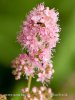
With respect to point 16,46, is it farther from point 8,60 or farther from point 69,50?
point 69,50

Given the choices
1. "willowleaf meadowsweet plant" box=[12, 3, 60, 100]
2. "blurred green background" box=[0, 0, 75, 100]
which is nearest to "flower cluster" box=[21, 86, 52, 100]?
"willowleaf meadowsweet plant" box=[12, 3, 60, 100]

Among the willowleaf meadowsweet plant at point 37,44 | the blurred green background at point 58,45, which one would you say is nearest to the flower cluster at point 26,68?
the willowleaf meadowsweet plant at point 37,44

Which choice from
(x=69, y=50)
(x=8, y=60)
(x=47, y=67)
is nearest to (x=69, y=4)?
(x=69, y=50)

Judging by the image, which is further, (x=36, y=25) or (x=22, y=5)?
(x=22, y=5)

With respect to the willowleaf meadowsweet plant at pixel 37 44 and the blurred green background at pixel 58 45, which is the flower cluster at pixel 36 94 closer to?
the willowleaf meadowsweet plant at pixel 37 44

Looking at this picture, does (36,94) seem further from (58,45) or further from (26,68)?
(58,45)

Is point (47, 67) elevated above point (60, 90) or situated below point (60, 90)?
below

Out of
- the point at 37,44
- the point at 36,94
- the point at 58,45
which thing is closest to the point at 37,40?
the point at 37,44
